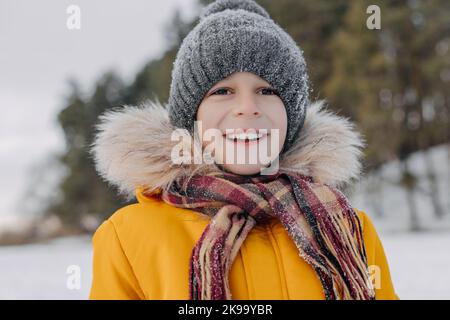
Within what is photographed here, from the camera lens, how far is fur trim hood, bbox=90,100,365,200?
161 cm

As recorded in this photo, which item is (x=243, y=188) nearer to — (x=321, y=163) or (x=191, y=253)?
(x=191, y=253)

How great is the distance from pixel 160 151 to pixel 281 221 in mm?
430

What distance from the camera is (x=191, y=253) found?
1438 millimetres

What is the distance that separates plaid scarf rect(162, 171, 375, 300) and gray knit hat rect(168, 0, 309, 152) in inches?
9.0

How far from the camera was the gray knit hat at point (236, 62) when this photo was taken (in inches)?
62.9

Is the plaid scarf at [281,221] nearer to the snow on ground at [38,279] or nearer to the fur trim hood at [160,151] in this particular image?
the fur trim hood at [160,151]

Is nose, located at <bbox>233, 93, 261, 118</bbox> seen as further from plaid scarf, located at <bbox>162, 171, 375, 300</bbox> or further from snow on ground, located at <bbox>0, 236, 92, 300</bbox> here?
snow on ground, located at <bbox>0, 236, 92, 300</bbox>

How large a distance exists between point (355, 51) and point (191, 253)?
1487 cm

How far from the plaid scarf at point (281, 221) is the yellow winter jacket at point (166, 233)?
41 mm

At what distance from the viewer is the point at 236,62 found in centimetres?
159

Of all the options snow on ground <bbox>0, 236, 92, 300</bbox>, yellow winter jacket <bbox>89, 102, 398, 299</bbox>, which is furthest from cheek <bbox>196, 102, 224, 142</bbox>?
snow on ground <bbox>0, 236, 92, 300</bbox>

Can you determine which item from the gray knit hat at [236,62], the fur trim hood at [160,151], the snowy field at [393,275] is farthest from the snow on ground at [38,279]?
the gray knit hat at [236,62]

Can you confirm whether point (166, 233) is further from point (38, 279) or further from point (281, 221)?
point (38, 279)

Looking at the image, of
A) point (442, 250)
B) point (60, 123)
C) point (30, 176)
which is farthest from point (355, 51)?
point (30, 176)
